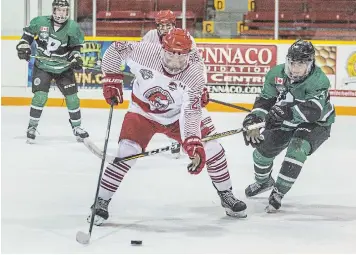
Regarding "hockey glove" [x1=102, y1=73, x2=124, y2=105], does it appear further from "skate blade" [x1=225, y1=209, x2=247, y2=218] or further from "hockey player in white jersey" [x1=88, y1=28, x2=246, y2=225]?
"skate blade" [x1=225, y1=209, x2=247, y2=218]

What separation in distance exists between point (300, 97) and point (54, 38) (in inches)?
113

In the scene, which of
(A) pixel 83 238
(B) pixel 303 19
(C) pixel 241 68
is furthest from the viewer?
(B) pixel 303 19

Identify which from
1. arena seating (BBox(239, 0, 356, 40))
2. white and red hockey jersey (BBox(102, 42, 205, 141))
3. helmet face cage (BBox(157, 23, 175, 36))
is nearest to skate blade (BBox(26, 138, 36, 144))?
helmet face cage (BBox(157, 23, 175, 36))

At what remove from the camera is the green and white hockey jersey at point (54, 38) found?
6.16 m

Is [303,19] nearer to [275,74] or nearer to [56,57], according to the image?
[56,57]

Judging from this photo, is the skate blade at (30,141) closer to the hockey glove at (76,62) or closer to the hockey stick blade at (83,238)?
the hockey glove at (76,62)

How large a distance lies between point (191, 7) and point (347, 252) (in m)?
6.05

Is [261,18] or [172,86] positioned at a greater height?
[261,18]

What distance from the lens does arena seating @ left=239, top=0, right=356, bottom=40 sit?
853cm

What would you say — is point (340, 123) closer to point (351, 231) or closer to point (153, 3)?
point (153, 3)

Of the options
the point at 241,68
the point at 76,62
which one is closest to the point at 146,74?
the point at 76,62

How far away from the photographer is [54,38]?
6203mm

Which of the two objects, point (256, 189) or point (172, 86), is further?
point (256, 189)

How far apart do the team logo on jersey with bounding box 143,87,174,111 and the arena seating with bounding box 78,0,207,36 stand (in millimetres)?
5287
